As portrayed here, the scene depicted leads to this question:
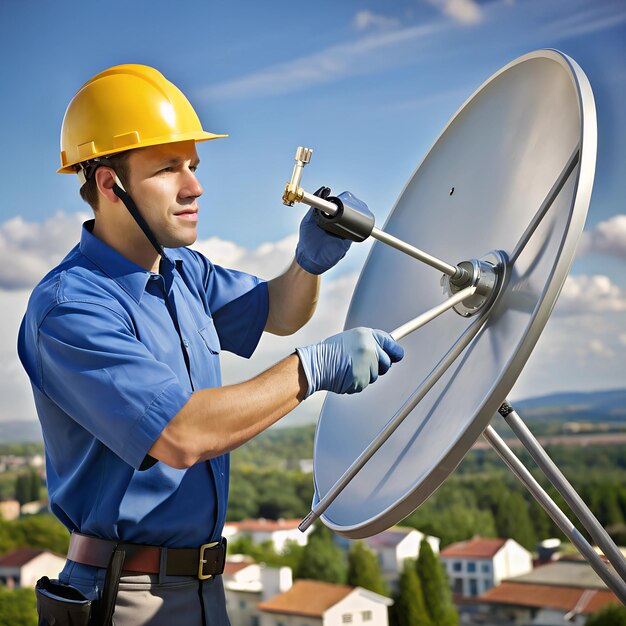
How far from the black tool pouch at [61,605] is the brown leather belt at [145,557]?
8cm

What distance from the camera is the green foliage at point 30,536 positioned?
11352 millimetres

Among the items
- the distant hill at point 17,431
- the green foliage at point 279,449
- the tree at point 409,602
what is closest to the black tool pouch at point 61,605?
the green foliage at point 279,449

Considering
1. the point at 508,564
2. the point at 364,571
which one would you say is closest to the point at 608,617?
the point at 508,564

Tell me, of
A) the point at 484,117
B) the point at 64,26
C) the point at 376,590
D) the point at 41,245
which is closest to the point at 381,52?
the point at 64,26

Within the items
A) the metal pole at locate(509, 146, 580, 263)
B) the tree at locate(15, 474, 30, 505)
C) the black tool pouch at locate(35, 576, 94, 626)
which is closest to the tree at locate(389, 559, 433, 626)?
the tree at locate(15, 474, 30, 505)

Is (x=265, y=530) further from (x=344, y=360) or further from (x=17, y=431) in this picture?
(x=344, y=360)

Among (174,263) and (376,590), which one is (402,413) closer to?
(174,263)

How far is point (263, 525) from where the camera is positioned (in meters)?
11.6

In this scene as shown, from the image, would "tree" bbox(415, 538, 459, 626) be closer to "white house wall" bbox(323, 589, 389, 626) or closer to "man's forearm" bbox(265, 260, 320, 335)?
"white house wall" bbox(323, 589, 389, 626)

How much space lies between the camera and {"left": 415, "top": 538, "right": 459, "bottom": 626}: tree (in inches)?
447

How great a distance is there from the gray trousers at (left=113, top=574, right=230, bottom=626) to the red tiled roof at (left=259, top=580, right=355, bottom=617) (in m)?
8.84

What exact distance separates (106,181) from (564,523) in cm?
145

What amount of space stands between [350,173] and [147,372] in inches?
404

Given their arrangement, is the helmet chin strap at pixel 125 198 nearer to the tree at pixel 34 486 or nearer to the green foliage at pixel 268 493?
the green foliage at pixel 268 493
